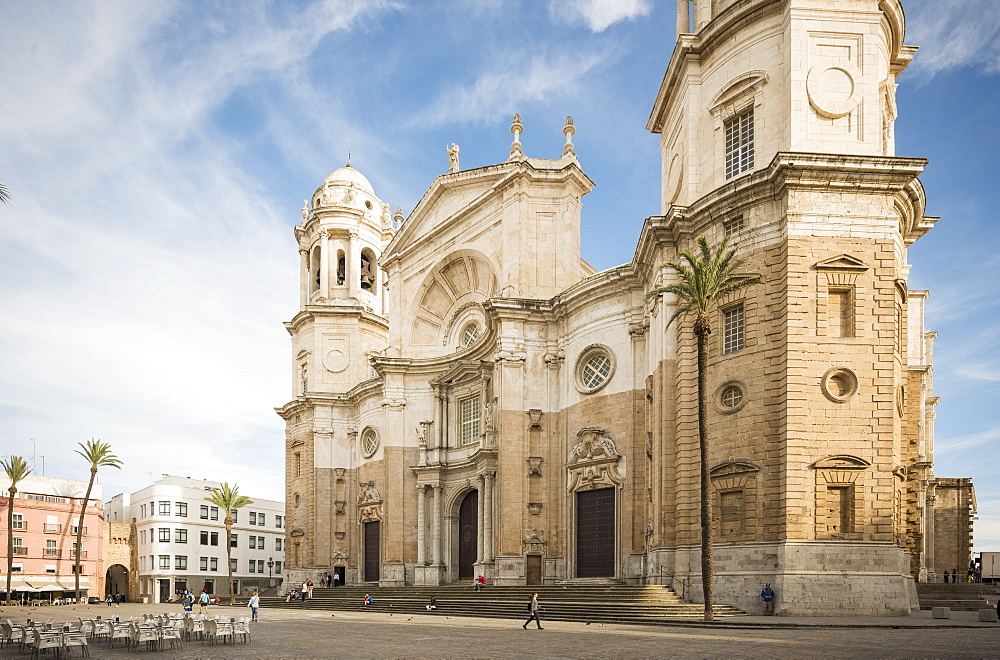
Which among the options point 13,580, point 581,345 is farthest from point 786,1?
point 13,580

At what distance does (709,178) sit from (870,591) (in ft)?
51.0

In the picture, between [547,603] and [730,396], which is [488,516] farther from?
[730,396]

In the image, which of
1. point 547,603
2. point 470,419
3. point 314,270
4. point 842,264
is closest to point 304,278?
point 314,270

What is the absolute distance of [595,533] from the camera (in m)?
40.1

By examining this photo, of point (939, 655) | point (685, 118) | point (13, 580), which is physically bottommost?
point (13, 580)

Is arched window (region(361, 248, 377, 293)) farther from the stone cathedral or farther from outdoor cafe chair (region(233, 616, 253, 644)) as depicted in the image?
outdoor cafe chair (region(233, 616, 253, 644))

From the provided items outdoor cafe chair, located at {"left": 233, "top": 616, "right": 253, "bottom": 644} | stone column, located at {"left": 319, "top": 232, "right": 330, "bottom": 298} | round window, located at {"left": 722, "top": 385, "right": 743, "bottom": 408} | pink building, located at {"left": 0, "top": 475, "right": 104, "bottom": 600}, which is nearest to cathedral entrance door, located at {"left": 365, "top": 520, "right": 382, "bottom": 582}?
stone column, located at {"left": 319, "top": 232, "right": 330, "bottom": 298}

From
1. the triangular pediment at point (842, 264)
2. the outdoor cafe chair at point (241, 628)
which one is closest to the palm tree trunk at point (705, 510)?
the triangular pediment at point (842, 264)

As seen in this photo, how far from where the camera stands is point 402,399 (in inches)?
2090

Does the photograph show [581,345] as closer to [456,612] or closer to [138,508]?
[456,612]

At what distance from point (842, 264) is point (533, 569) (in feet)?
67.4

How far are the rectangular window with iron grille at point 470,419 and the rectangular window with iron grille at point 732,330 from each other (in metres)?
20.4

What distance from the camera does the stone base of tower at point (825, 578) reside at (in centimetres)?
2689

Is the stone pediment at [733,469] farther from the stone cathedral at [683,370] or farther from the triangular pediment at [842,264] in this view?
the triangular pediment at [842,264]
